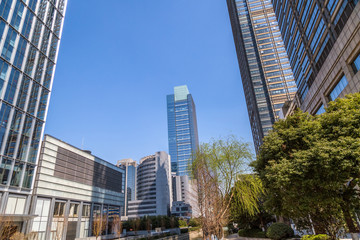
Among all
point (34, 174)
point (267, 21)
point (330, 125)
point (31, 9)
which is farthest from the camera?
point (267, 21)

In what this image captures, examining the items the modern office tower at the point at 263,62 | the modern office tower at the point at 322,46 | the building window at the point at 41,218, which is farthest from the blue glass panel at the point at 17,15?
the modern office tower at the point at 263,62

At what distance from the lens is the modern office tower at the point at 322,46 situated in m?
22.6

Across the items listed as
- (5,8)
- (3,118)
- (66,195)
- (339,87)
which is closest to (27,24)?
(5,8)

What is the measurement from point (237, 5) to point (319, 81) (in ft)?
302

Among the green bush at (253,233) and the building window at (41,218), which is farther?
the building window at (41,218)

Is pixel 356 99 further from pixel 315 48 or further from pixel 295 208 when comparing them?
pixel 315 48

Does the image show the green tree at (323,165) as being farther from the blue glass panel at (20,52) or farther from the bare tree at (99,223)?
the bare tree at (99,223)

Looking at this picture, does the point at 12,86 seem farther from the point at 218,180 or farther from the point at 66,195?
the point at 218,180

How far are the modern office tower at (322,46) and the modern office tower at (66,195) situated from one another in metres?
41.5

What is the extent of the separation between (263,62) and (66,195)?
84612 millimetres

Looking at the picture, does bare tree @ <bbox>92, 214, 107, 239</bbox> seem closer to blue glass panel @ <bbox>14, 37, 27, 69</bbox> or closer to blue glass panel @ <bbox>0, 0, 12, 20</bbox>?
blue glass panel @ <bbox>14, 37, 27, 69</bbox>

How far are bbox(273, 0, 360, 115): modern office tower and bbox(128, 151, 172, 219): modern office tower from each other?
97.7 m

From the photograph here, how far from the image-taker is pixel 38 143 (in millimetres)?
39531

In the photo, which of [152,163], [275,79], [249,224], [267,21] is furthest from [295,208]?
[152,163]
